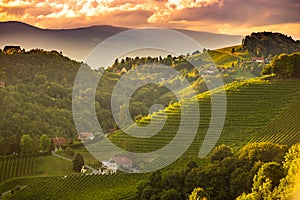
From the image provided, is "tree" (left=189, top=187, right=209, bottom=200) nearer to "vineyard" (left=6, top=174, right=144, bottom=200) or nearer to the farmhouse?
"vineyard" (left=6, top=174, right=144, bottom=200)

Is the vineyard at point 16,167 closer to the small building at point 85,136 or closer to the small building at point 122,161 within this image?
the small building at point 122,161

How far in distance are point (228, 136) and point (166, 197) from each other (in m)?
9.49

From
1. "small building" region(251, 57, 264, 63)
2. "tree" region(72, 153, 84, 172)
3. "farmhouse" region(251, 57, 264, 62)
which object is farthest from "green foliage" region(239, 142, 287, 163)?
"farmhouse" region(251, 57, 264, 62)

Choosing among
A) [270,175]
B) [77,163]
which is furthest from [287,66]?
[270,175]

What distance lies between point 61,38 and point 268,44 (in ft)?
84.9

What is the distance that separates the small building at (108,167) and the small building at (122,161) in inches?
8.4

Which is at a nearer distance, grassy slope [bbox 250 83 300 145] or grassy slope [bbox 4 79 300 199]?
grassy slope [bbox 4 79 300 199]

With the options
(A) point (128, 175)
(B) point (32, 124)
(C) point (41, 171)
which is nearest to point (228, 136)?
(A) point (128, 175)

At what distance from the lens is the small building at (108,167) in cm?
2677

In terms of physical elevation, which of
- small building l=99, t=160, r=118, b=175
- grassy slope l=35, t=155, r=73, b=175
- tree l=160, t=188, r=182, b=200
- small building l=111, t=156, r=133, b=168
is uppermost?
tree l=160, t=188, r=182, b=200

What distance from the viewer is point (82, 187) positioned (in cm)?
2411

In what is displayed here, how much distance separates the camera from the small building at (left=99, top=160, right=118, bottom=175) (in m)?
26.8

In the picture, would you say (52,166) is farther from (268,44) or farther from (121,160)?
(268,44)

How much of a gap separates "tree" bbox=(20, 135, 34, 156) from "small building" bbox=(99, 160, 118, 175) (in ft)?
18.9
